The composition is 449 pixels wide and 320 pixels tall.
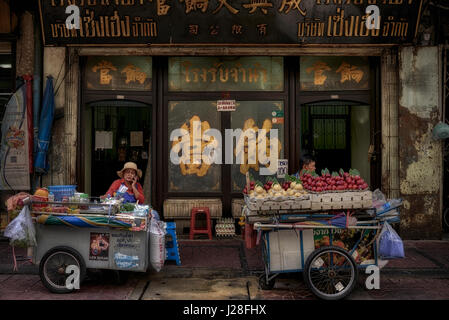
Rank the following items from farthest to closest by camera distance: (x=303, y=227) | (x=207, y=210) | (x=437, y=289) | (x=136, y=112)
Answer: (x=136, y=112) → (x=207, y=210) → (x=437, y=289) → (x=303, y=227)

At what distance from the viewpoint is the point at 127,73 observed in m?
9.27

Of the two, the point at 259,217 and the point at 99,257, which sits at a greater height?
the point at 259,217

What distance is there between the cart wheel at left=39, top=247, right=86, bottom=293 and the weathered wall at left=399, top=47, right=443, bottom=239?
6.50 m

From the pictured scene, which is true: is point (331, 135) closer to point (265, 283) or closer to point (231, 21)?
point (231, 21)

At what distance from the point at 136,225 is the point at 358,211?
9.54 feet

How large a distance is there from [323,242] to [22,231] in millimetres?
3829

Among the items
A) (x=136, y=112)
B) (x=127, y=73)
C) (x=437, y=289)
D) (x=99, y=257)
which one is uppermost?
(x=127, y=73)

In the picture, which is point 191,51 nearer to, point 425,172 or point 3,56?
point 3,56

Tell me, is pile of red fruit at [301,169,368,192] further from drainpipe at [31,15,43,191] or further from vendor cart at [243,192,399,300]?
drainpipe at [31,15,43,191]

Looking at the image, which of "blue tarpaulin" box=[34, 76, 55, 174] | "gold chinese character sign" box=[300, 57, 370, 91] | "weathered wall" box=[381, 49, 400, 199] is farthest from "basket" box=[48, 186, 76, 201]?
"weathered wall" box=[381, 49, 400, 199]

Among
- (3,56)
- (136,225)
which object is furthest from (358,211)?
(3,56)

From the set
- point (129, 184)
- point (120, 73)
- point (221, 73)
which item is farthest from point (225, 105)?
point (129, 184)

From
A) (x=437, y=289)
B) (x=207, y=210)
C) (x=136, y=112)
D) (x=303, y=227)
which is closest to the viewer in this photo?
(x=303, y=227)

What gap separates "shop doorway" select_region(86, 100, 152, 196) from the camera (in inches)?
385
